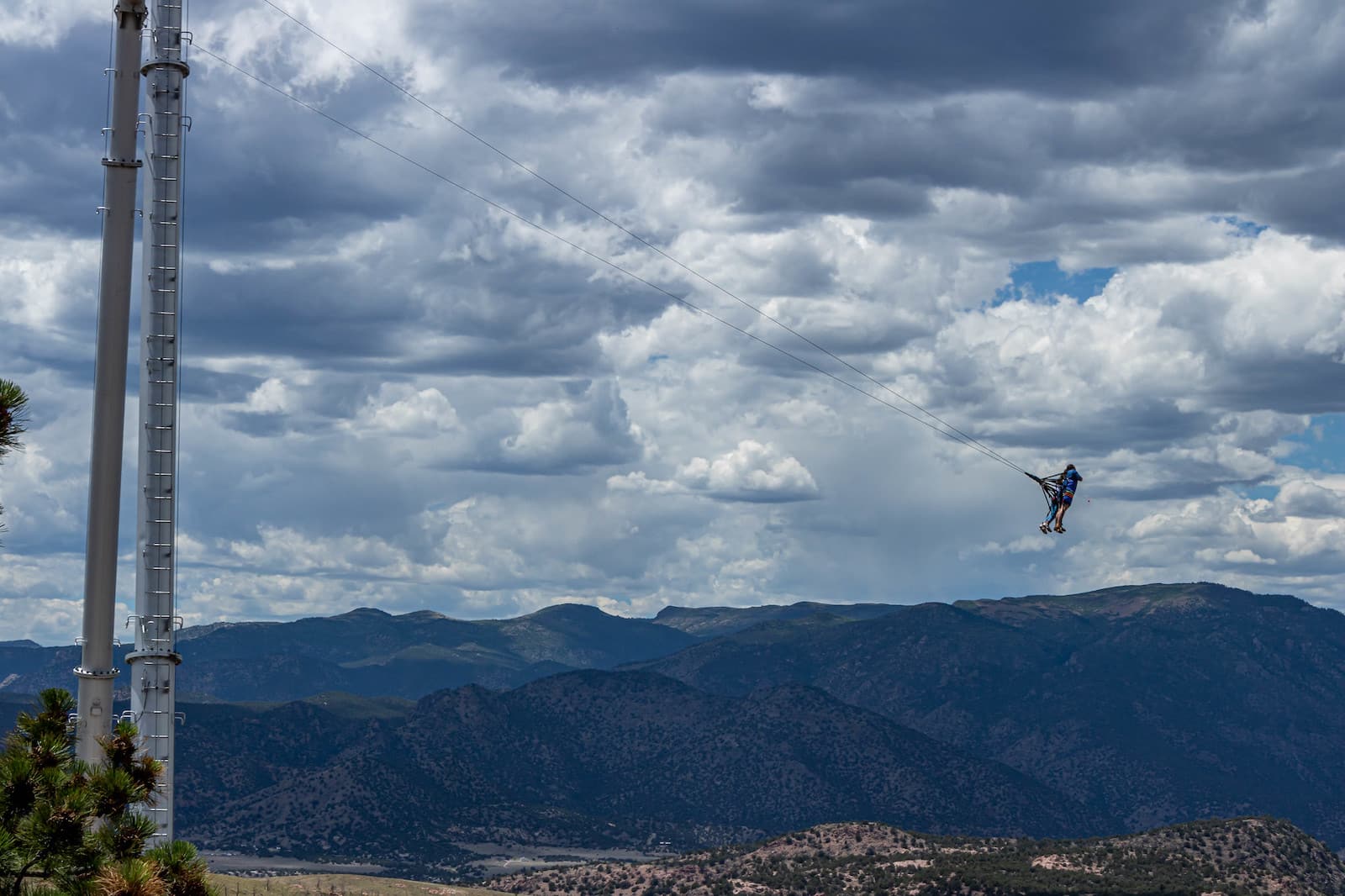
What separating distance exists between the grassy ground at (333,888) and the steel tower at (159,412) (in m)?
109

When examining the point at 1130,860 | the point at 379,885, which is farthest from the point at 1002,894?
the point at 379,885

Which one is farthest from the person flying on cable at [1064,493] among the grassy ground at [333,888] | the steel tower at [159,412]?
the grassy ground at [333,888]

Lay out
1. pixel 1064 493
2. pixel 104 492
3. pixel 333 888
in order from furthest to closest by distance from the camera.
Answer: pixel 333 888 < pixel 1064 493 < pixel 104 492

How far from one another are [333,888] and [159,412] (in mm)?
130145

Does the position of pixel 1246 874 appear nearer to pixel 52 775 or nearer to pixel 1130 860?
pixel 1130 860

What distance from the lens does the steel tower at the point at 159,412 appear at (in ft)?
168

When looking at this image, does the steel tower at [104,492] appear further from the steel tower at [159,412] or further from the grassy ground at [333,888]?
the grassy ground at [333,888]

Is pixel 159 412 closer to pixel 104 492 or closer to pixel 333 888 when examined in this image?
pixel 104 492

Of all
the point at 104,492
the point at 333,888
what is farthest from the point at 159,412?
the point at 333,888

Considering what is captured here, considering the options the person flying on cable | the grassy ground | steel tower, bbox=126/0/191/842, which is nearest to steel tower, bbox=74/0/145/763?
steel tower, bbox=126/0/191/842

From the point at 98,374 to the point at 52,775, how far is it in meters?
16.3

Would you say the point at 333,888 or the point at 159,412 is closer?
the point at 159,412

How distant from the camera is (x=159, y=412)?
168 feet

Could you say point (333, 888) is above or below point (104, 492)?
below
